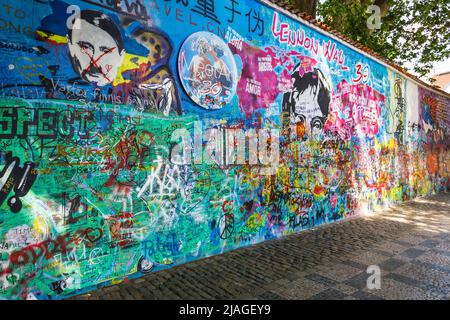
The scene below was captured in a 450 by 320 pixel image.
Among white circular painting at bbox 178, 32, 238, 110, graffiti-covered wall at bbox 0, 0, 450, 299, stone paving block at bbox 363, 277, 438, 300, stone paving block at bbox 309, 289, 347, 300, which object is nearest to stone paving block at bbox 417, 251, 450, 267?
stone paving block at bbox 363, 277, 438, 300

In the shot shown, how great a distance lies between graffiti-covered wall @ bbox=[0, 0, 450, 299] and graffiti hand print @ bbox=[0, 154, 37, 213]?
10 millimetres

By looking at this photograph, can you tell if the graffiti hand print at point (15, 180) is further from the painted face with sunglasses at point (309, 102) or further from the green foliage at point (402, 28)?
the green foliage at point (402, 28)

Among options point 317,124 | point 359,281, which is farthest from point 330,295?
point 317,124

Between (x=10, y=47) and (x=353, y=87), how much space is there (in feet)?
25.0

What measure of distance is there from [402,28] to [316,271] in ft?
49.0

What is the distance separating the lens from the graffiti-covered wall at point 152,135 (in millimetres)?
3219

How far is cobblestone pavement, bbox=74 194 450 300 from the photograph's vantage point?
3549 mm

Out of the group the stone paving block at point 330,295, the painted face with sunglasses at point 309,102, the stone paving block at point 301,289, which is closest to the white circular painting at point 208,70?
the painted face with sunglasses at point 309,102

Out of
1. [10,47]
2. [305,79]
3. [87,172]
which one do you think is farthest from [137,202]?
[305,79]

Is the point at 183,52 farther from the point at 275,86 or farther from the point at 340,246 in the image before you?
the point at 340,246

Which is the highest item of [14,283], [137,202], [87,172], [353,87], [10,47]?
[353,87]

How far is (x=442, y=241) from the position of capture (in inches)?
226

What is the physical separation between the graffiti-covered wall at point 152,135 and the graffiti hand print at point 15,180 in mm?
10
